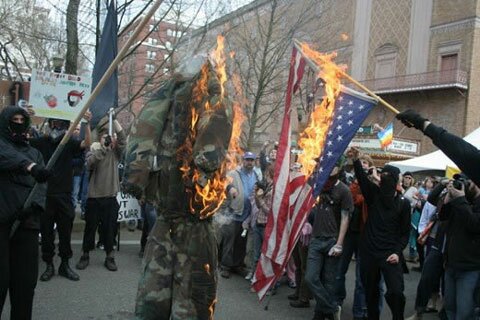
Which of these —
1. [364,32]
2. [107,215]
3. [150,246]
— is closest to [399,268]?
[150,246]

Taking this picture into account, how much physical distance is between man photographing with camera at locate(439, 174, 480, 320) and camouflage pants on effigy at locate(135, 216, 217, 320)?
10.3 feet

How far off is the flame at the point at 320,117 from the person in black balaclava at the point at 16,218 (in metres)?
2.73

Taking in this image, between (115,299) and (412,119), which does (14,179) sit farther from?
(412,119)

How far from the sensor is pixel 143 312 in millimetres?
3041

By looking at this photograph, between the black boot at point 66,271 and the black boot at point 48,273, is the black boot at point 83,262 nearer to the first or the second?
the black boot at point 66,271

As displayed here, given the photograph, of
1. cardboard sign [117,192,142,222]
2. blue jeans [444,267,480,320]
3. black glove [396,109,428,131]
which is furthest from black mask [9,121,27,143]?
blue jeans [444,267,480,320]

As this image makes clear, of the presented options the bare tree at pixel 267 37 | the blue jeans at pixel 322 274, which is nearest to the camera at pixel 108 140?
the blue jeans at pixel 322 274

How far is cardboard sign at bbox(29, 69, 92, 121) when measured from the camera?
20.4 ft

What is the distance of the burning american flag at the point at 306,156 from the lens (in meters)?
5.07

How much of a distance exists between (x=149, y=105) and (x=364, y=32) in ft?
103

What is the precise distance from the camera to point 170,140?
3178 millimetres

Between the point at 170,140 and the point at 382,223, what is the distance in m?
3.23

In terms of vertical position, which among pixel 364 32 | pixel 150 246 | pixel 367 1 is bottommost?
pixel 150 246

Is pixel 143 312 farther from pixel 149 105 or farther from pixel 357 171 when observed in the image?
pixel 357 171
